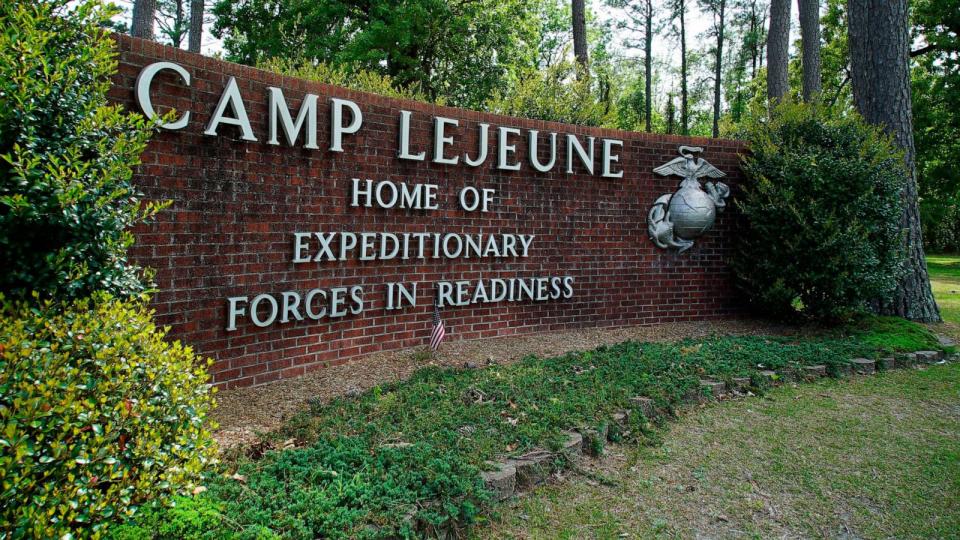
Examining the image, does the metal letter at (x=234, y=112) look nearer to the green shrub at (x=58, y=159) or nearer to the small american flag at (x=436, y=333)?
the green shrub at (x=58, y=159)

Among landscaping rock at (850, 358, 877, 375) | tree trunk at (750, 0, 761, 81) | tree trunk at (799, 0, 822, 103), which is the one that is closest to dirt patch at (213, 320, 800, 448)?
landscaping rock at (850, 358, 877, 375)

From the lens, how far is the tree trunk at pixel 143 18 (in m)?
11.4

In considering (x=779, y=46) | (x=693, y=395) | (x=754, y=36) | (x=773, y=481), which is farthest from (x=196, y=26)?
(x=754, y=36)

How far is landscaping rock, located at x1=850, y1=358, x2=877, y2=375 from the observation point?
264 inches

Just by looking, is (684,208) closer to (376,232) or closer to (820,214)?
(820,214)

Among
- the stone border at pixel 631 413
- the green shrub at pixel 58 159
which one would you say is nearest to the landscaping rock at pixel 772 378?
the stone border at pixel 631 413

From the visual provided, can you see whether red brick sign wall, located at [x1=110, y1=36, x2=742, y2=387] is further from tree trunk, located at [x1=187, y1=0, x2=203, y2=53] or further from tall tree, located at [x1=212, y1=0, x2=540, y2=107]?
tree trunk, located at [x1=187, y1=0, x2=203, y2=53]

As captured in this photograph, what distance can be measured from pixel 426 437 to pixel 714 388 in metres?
2.97

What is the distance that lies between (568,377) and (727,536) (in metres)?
2.29

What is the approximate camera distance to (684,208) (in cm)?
852

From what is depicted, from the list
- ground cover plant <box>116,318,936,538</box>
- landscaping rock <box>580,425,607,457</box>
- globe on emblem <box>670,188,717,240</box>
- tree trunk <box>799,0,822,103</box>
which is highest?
tree trunk <box>799,0,822,103</box>

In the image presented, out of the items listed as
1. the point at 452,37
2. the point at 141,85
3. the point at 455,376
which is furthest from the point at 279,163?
the point at 452,37

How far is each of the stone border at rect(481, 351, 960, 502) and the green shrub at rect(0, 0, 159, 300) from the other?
2.27m

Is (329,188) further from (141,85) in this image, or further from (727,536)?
(727,536)
